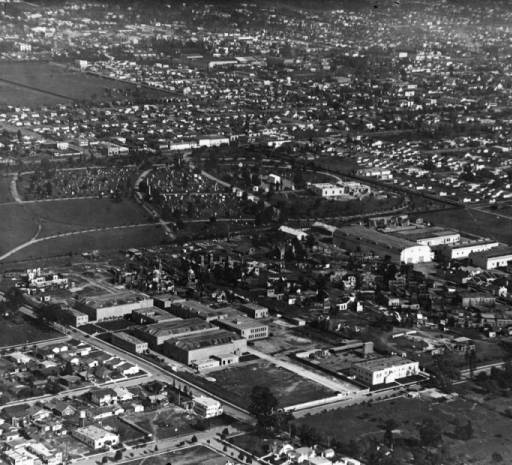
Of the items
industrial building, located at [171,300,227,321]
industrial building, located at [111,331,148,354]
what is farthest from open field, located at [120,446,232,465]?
industrial building, located at [171,300,227,321]


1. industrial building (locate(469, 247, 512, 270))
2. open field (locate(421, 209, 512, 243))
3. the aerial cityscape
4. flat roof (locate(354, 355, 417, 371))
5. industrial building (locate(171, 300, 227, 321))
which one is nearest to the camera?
the aerial cityscape

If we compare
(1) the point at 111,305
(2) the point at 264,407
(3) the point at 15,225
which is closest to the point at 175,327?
(1) the point at 111,305

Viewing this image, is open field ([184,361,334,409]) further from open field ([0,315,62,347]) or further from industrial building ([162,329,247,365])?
open field ([0,315,62,347])

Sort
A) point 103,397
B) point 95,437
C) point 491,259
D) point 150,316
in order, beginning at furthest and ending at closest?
point 491,259
point 150,316
point 103,397
point 95,437

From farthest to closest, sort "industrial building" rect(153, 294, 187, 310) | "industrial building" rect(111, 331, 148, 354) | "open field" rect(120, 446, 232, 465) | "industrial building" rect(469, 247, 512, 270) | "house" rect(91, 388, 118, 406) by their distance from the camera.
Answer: "industrial building" rect(469, 247, 512, 270) → "industrial building" rect(153, 294, 187, 310) → "industrial building" rect(111, 331, 148, 354) → "house" rect(91, 388, 118, 406) → "open field" rect(120, 446, 232, 465)

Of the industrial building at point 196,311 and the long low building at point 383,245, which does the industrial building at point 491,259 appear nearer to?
the long low building at point 383,245

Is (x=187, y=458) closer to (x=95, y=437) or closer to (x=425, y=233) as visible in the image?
(x=95, y=437)
